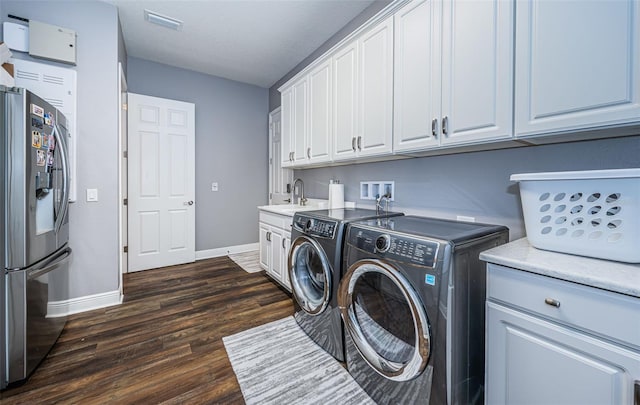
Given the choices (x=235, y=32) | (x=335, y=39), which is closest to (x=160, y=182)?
(x=235, y=32)

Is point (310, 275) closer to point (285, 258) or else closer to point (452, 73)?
point (285, 258)

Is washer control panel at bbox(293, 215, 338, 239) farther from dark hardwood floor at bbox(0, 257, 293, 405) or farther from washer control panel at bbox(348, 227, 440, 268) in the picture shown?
dark hardwood floor at bbox(0, 257, 293, 405)

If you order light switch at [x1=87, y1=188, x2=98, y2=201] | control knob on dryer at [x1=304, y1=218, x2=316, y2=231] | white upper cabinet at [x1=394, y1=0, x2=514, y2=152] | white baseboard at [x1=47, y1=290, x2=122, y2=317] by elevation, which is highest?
white upper cabinet at [x1=394, y1=0, x2=514, y2=152]

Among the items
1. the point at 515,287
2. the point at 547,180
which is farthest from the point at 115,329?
the point at 547,180

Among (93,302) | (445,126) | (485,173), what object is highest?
(445,126)

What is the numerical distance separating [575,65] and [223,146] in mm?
4107

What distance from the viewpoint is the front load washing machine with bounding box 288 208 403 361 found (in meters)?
1.68

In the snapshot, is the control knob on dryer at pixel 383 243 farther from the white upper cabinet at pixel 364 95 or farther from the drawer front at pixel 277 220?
the drawer front at pixel 277 220

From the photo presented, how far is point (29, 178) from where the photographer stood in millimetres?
1513

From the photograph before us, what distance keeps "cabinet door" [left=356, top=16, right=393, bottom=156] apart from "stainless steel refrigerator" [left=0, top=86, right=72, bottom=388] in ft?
7.07

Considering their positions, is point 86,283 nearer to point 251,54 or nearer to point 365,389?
point 365,389

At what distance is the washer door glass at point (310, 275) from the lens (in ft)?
5.73

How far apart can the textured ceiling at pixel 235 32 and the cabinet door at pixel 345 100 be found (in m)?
0.65

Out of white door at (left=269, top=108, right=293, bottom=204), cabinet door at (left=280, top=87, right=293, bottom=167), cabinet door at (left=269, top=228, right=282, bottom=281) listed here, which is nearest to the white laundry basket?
cabinet door at (left=269, top=228, right=282, bottom=281)
